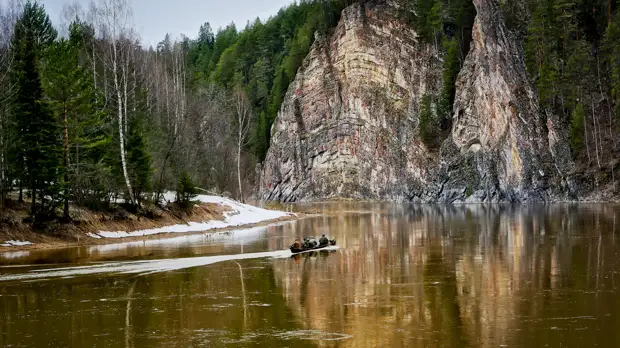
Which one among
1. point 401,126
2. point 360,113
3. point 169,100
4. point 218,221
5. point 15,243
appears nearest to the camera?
point 15,243

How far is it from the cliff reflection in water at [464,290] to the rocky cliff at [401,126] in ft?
169

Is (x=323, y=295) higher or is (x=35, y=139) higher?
(x=35, y=139)

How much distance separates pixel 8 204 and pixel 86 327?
922 inches

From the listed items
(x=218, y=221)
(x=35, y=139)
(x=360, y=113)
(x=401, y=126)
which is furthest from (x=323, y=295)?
(x=360, y=113)

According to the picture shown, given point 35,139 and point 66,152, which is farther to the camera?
point 66,152

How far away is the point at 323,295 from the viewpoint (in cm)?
1838

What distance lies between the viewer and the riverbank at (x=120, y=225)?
33406mm

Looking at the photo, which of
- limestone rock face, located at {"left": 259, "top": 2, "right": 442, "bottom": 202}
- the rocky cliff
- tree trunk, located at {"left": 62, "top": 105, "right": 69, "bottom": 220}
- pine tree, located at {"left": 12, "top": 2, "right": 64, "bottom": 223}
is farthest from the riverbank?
limestone rock face, located at {"left": 259, "top": 2, "right": 442, "bottom": 202}

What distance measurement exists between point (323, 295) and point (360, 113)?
92.7 meters

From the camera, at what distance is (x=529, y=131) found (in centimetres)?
8406

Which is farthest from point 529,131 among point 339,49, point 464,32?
point 339,49

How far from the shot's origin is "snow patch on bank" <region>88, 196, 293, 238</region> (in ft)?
129

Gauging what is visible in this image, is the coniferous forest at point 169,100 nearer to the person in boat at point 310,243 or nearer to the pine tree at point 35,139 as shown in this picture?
the pine tree at point 35,139

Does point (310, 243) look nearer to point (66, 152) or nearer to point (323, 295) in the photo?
point (323, 295)
